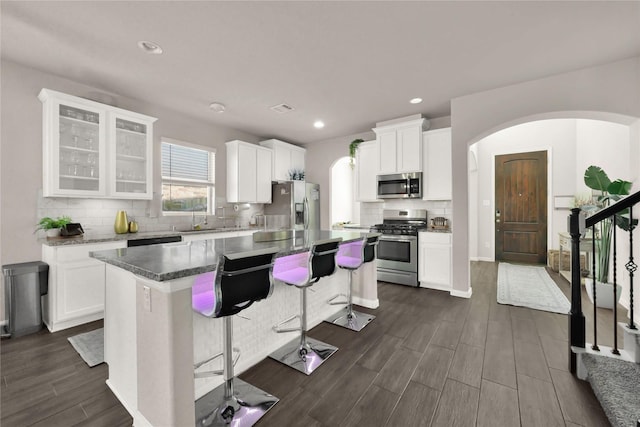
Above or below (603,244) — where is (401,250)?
below

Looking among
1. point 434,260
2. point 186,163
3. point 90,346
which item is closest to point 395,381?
point 434,260

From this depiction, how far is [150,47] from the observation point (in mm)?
2621

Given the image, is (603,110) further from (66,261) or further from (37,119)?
(37,119)

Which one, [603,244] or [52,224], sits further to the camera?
[603,244]

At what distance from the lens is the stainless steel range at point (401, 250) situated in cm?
435

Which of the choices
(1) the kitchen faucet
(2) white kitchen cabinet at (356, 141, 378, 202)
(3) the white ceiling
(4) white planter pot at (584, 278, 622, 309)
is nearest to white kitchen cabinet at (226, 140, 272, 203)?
(1) the kitchen faucet

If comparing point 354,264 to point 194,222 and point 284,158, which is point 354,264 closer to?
point 194,222

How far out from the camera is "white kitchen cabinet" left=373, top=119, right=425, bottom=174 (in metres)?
4.46

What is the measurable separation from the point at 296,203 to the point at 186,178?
6.71ft

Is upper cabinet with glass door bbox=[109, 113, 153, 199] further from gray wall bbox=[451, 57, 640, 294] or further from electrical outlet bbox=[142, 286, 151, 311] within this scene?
gray wall bbox=[451, 57, 640, 294]

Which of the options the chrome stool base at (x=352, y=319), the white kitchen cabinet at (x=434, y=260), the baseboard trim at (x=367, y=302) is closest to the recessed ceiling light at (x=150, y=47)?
the chrome stool base at (x=352, y=319)

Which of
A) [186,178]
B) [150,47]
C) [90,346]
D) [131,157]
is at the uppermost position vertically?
[150,47]

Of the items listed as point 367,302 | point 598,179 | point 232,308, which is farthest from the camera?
point 367,302

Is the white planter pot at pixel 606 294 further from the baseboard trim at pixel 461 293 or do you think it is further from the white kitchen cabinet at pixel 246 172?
the white kitchen cabinet at pixel 246 172
